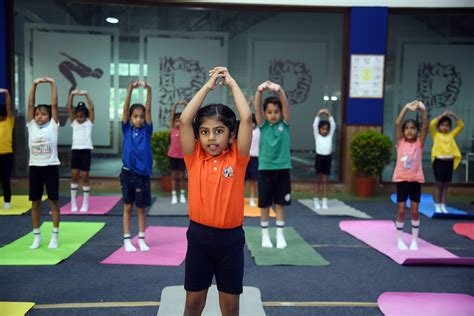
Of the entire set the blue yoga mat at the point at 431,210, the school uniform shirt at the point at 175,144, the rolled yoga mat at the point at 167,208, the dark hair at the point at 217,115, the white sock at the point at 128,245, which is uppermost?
the dark hair at the point at 217,115

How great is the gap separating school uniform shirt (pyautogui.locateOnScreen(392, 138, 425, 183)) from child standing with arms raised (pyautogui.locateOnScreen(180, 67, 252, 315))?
321cm

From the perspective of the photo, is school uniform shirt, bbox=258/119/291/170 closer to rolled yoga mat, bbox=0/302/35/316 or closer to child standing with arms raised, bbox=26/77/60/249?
child standing with arms raised, bbox=26/77/60/249

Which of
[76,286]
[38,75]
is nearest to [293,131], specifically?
[38,75]

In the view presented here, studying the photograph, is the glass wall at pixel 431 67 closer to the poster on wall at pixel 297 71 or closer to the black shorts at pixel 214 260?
the poster on wall at pixel 297 71

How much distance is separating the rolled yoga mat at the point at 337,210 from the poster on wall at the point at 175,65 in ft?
11.9

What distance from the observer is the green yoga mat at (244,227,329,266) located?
199 inches

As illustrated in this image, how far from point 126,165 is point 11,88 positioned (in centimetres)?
570

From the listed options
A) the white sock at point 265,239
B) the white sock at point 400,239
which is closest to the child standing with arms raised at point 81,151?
the white sock at point 265,239

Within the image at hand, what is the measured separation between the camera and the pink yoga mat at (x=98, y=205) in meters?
7.49

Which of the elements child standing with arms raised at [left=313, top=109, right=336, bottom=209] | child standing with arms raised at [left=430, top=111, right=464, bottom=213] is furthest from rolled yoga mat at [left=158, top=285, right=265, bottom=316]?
child standing with arms raised at [left=430, top=111, right=464, bottom=213]

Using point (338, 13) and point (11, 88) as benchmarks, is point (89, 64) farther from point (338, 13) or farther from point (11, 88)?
point (338, 13)

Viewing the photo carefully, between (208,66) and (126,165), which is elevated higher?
(208,66)

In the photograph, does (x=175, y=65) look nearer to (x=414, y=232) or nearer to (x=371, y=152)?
(x=371, y=152)

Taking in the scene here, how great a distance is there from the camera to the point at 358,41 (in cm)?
1005
